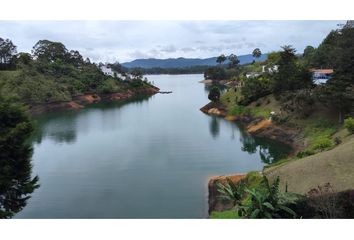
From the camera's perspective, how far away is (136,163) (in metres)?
24.3

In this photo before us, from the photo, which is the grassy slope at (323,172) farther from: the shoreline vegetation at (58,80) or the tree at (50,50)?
the tree at (50,50)

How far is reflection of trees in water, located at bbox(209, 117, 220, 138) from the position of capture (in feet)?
114

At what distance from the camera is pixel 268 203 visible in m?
10.6

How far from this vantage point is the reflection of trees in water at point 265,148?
25766 mm

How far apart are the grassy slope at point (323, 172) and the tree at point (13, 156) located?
997cm

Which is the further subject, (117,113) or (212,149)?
(117,113)

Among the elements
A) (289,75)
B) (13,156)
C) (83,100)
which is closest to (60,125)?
(83,100)

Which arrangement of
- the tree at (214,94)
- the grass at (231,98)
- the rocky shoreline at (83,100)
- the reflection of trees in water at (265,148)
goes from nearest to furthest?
the reflection of trees in water at (265,148), the grass at (231,98), the tree at (214,94), the rocky shoreline at (83,100)

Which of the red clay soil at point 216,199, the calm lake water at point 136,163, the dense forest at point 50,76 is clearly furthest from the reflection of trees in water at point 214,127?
the dense forest at point 50,76

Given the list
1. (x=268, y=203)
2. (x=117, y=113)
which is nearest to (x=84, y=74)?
(x=117, y=113)

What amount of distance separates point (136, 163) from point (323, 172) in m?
13.3

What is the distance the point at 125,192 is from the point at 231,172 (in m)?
6.78

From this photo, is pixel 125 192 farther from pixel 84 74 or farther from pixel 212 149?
pixel 84 74

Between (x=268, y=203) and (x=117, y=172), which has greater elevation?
(x=268, y=203)
